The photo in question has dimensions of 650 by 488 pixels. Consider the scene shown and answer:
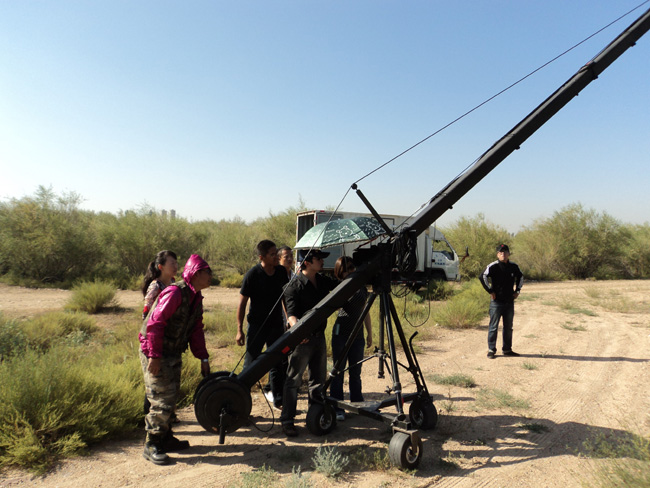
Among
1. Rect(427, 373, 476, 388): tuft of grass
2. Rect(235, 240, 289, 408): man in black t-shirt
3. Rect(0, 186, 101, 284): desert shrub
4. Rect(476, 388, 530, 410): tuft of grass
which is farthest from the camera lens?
Rect(0, 186, 101, 284): desert shrub

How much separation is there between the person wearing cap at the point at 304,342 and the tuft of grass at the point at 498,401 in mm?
2354

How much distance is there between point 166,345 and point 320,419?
1772 mm

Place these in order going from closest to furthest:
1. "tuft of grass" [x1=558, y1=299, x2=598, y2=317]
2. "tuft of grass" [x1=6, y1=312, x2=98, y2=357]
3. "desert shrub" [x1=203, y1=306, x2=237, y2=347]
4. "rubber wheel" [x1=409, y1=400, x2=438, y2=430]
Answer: "rubber wheel" [x1=409, y1=400, x2=438, y2=430]
"tuft of grass" [x1=6, y1=312, x2=98, y2=357]
"desert shrub" [x1=203, y1=306, x2=237, y2=347]
"tuft of grass" [x1=558, y1=299, x2=598, y2=317]

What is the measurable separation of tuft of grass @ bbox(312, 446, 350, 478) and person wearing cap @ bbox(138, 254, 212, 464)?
1.38 metres

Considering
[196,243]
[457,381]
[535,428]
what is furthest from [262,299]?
[196,243]

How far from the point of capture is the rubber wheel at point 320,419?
428 cm

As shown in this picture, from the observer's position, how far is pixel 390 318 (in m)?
3.78

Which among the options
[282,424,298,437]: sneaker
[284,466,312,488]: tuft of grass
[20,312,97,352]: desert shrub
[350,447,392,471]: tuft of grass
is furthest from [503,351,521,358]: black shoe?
[20,312,97,352]: desert shrub

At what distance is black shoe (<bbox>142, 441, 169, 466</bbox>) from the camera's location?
371 centimetres

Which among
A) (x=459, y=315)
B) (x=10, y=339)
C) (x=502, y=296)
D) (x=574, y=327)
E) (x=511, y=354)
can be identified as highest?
(x=502, y=296)

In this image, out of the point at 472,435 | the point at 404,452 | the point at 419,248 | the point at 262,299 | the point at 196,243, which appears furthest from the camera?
the point at 196,243

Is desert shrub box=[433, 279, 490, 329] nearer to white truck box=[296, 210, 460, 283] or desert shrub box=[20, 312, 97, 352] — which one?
white truck box=[296, 210, 460, 283]

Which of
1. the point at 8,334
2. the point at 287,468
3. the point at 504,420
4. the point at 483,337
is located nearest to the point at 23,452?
the point at 287,468

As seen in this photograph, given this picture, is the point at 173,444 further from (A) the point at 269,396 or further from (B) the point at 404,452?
(B) the point at 404,452
